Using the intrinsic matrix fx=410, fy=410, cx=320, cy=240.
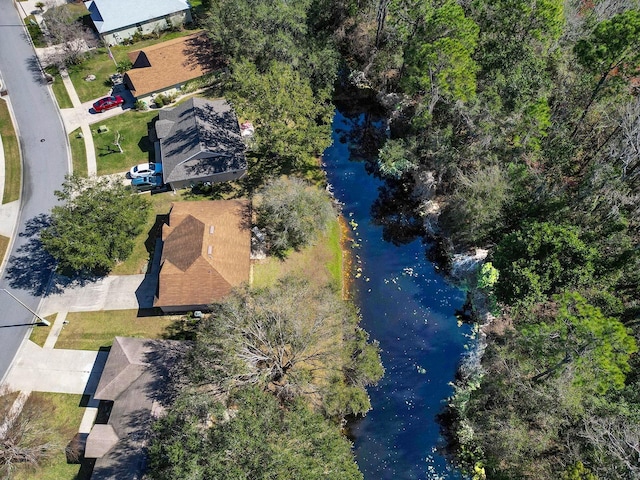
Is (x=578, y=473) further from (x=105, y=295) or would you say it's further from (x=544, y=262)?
(x=105, y=295)

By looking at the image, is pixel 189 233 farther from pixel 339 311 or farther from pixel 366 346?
pixel 366 346

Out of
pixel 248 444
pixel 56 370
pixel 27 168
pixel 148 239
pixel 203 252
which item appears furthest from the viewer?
pixel 27 168

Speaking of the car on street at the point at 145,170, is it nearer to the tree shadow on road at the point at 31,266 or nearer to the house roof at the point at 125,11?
the tree shadow on road at the point at 31,266

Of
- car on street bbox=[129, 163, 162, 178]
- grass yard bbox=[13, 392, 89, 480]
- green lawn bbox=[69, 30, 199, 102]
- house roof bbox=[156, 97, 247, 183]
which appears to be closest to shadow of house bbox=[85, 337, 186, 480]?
grass yard bbox=[13, 392, 89, 480]

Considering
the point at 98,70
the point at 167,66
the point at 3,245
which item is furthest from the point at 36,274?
the point at 98,70

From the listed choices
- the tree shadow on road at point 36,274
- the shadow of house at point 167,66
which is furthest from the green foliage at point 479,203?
the shadow of house at point 167,66
